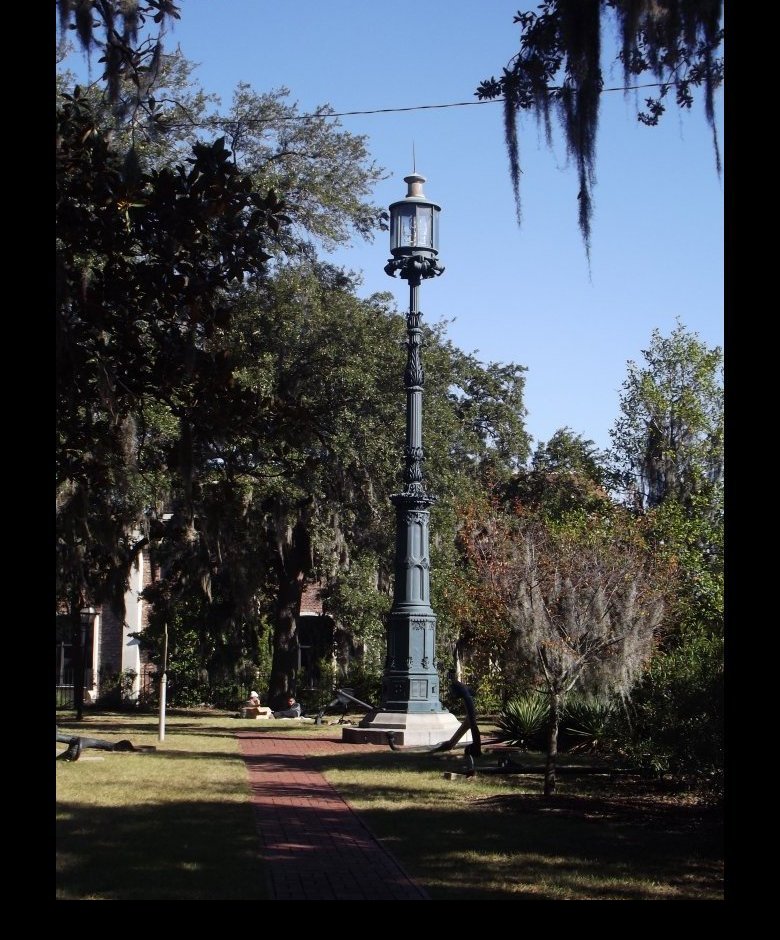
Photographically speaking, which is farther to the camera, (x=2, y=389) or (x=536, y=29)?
(x=536, y=29)

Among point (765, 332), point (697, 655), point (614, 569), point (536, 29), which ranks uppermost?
point (536, 29)

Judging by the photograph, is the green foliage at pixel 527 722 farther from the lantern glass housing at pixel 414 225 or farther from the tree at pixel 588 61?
the tree at pixel 588 61

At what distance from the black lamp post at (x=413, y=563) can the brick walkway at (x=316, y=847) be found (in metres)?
4.61

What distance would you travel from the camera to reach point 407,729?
19.6m

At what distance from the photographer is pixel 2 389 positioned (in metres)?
4.06

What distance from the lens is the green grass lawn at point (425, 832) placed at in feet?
24.6

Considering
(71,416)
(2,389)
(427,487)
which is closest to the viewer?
(2,389)

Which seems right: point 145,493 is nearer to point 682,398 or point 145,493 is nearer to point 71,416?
point 71,416

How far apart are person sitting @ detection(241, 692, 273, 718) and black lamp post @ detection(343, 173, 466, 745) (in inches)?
345

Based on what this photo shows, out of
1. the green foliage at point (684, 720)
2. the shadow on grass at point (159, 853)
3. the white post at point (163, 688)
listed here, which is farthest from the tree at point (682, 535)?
the white post at point (163, 688)

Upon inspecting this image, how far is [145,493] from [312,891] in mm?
14442

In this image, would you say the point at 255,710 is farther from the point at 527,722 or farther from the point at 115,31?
the point at 115,31

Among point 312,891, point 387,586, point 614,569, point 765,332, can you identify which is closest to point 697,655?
point 614,569

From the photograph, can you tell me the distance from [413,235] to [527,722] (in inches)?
364
